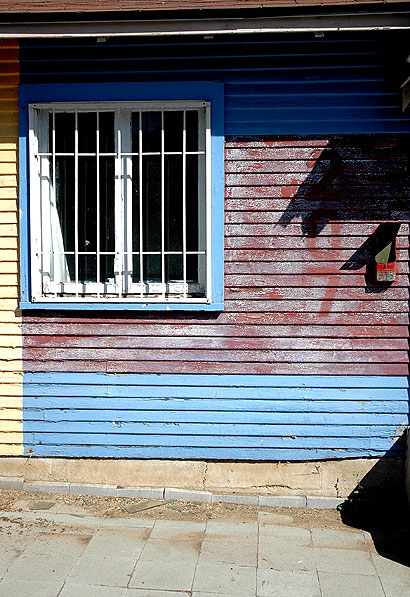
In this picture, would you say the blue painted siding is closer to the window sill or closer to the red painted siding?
the red painted siding

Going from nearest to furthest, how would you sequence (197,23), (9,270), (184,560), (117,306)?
1. (184,560)
2. (197,23)
3. (117,306)
4. (9,270)

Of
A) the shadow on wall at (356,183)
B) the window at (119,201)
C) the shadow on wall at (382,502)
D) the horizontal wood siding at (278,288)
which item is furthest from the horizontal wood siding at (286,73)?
the shadow on wall at (382,502)

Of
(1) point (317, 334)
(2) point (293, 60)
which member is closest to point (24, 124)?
(2) point (293, 60)

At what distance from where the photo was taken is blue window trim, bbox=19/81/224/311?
5.96m

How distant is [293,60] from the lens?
19.5 ft

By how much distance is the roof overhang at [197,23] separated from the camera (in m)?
5.38

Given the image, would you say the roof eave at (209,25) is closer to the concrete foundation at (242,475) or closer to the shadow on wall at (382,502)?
the shadow on wall at (382,502)

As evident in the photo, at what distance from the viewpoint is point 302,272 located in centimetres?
602

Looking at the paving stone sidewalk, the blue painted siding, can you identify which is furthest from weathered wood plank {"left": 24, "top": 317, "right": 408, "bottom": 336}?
the paving stone sidewalk

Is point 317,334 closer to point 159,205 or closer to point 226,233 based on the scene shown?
point 226,233

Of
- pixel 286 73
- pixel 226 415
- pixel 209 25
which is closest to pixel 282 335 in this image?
pixel 226 415

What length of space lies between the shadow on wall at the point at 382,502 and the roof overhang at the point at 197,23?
339 centimetres

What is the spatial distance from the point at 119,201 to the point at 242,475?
260 centimetres

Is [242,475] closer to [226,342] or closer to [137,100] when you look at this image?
[226,342]
